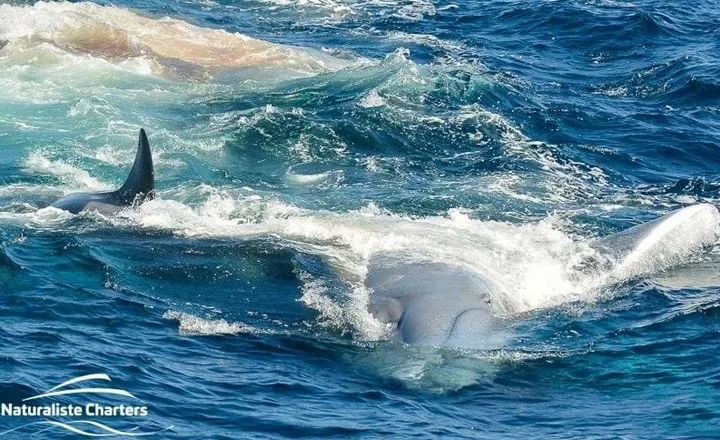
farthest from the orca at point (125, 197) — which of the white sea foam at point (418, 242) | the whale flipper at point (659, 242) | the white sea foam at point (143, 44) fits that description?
the white sea foam at point (143, 44)

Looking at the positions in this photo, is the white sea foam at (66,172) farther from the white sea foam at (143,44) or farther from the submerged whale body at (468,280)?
the white sea foam at (143,44)

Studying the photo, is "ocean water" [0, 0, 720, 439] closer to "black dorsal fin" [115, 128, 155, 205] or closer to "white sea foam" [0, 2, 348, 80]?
"white sea foam" [0, 2, 348, 80]

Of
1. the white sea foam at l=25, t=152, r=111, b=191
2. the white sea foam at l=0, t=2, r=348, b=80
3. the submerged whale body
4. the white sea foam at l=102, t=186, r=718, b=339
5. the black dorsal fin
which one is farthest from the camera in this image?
the white sea foam at l=0, t=2, r=348, b=80

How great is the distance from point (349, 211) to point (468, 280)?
4.94 m

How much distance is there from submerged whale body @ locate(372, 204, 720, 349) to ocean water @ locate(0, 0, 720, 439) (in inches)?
9.5

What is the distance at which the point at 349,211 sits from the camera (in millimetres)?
21688

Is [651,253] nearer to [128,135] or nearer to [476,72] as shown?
[128,135]

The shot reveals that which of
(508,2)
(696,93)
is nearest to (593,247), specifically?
(696,93)

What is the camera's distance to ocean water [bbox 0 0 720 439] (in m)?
13.5

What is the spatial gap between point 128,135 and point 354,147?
207 inches

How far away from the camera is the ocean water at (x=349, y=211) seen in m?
13.5

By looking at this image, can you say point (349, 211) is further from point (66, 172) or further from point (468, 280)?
point (66, 172)

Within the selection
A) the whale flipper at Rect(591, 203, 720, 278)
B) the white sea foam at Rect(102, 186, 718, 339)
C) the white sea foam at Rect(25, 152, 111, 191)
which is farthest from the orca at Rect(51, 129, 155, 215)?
the whale flipper at Rect(591, 203, 720, 278)

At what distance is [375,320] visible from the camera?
627 inches
